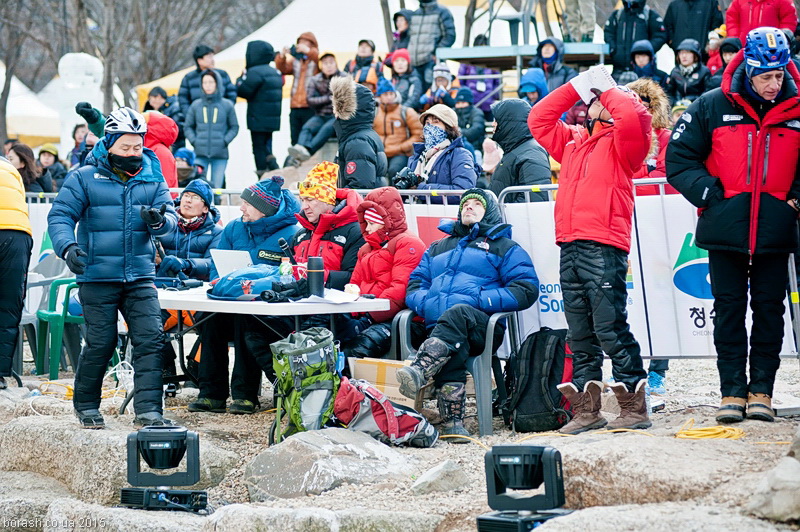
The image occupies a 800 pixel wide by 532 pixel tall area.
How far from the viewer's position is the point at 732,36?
11664 millimetres

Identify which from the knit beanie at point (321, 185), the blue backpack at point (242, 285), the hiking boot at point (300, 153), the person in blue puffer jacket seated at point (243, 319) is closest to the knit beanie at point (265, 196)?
the person in blue puffer jacket seated at point (243, 319)

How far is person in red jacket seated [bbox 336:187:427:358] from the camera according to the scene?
24.4ft

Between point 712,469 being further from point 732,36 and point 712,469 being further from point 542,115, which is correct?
point 732,36

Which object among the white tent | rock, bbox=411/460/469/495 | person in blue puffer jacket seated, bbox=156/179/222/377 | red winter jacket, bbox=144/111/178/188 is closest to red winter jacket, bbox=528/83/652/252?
rock, bbox=411/460/469/495

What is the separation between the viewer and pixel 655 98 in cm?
716

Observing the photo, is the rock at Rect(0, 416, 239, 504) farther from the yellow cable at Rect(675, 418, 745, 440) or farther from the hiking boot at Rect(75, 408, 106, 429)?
the yellow cable at Rect(675, 418, 745, 440)

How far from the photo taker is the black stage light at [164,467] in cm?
558

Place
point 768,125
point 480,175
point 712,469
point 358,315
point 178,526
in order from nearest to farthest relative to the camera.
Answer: point 712,469, point 178,526, point 768,125, point 358,315, point 480,175

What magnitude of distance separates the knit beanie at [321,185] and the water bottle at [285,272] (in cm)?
52

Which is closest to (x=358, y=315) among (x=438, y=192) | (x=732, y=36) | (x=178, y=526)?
(x=438, y=192)

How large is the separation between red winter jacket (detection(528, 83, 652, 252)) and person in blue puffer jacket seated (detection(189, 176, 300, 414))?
2391 millimetres

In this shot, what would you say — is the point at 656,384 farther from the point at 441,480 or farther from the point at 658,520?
the point at 658,520

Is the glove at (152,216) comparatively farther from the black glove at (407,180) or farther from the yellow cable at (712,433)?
the yellow cable at (712,433)

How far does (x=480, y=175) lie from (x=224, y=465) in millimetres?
5532
